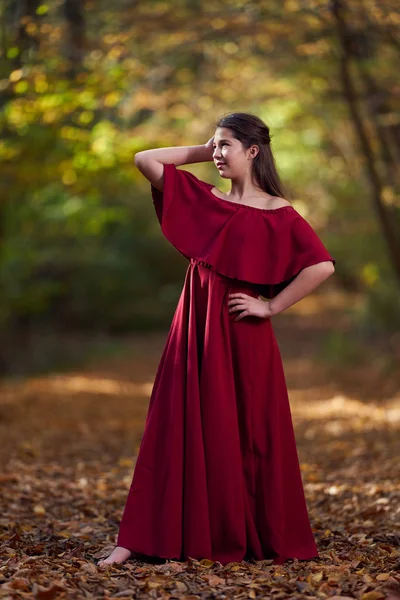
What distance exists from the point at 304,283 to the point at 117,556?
143 cm

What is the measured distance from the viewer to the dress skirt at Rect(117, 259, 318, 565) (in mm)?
3771

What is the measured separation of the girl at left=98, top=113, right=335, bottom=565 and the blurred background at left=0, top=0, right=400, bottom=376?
277cm

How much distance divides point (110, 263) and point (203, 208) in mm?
15948

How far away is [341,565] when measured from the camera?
12.4ft

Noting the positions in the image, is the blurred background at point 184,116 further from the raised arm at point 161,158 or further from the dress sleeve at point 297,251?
the dress sleeve at point 297,251

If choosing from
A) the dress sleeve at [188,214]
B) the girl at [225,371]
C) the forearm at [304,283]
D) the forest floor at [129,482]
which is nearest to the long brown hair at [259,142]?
the girl at [225,371]

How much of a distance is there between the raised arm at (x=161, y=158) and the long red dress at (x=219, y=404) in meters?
0.04

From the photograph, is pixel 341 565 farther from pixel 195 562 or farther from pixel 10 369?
pixel 10 369

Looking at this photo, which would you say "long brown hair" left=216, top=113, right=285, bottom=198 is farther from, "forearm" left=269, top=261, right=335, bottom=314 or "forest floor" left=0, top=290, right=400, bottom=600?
"forest floor" left=0, top=290, right=400, bottom=600

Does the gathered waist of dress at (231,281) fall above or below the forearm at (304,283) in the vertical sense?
above

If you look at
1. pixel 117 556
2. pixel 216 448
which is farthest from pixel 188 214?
pixel 117 556

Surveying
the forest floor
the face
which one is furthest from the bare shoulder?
the forest floor

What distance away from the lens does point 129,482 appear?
20.2 feet

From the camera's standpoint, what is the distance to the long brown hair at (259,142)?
3.77 meters
